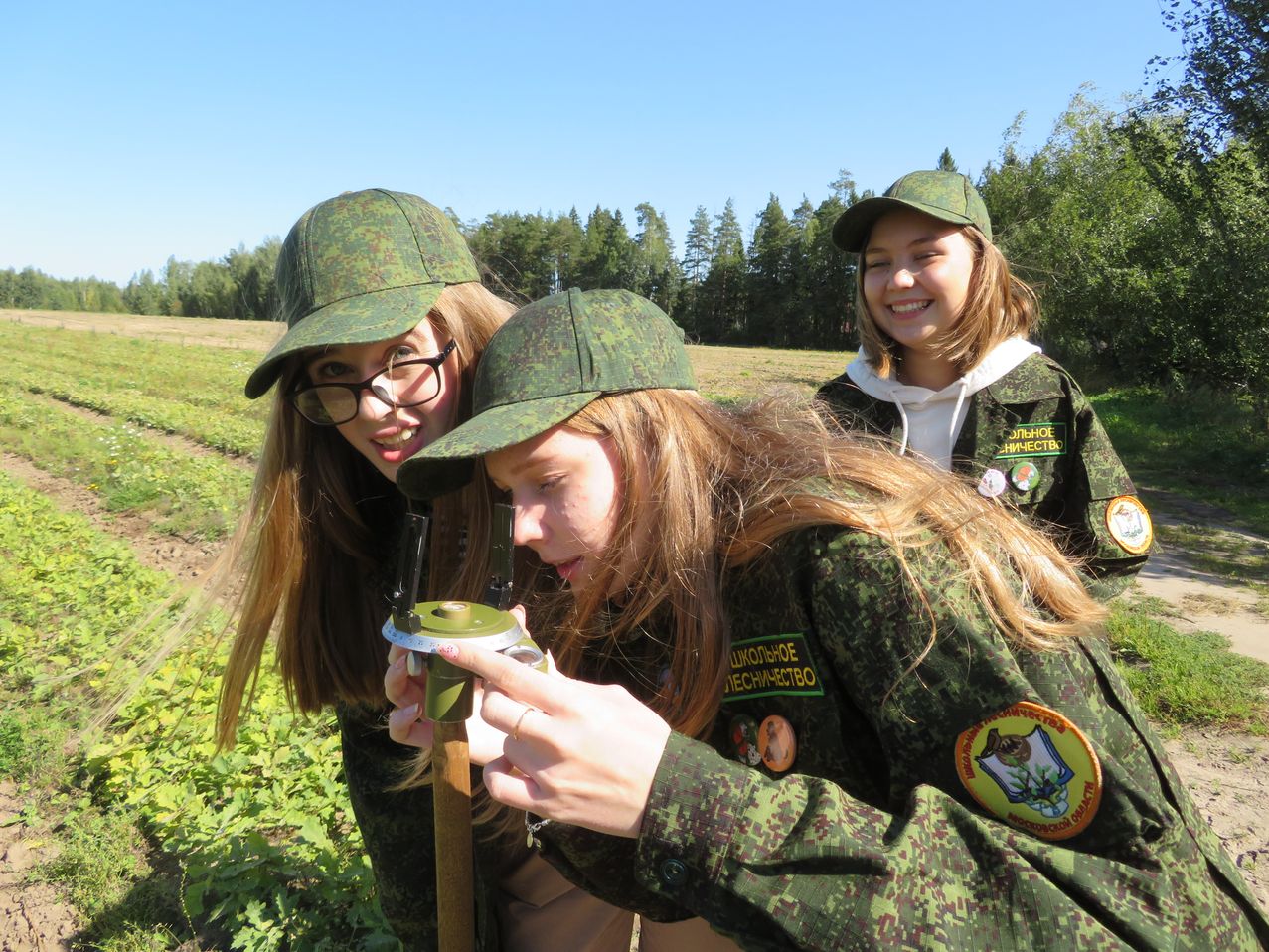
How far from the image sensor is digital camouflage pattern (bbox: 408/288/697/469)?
144cm

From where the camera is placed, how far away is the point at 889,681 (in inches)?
47.0

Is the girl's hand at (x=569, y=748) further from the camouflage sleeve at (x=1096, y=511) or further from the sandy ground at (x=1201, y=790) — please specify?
the sandy ground at (x=1201, y=790)

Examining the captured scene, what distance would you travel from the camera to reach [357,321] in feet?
5.95

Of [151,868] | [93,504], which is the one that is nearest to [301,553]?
[151,868]

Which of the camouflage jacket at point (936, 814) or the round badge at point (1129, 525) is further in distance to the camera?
the round badge at point (1129, 525)

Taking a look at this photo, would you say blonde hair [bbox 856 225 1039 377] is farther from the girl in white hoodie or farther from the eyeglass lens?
the eyeglass lens

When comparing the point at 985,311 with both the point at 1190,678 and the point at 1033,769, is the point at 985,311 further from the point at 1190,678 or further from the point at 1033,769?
the point at 1190,678

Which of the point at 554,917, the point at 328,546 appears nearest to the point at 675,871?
the point at 554,917

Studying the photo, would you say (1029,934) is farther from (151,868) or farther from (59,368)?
(59,368)

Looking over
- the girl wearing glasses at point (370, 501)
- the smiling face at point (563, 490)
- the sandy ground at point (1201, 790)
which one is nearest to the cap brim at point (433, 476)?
the smiling face at point (563, 490)

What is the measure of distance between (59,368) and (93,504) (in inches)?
607

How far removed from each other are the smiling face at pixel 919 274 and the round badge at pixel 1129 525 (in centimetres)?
83

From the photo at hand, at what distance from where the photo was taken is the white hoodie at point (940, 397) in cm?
307

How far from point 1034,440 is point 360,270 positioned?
2.33 m
